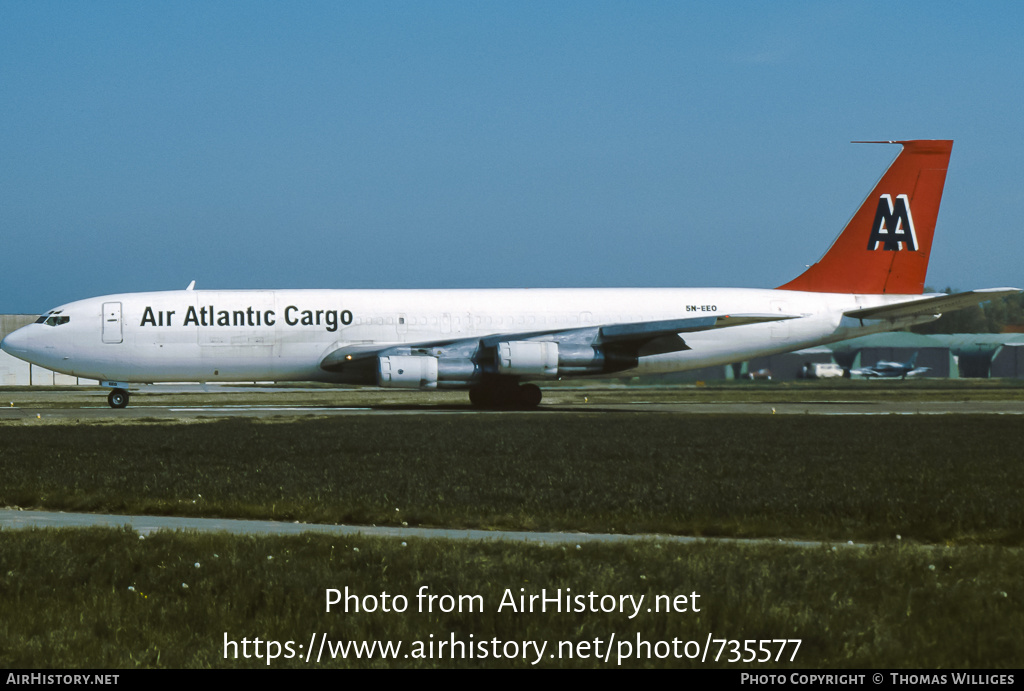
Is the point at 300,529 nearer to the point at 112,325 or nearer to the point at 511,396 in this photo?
the point at 511,396

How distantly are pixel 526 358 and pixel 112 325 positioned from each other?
14308 mm

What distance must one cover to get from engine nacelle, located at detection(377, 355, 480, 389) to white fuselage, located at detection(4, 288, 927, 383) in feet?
5.09

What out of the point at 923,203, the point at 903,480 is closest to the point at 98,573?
the point at 903,480

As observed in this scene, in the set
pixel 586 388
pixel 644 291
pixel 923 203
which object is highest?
pixel 923 203

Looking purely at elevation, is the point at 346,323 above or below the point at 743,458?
above

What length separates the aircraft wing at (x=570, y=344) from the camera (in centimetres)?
3534

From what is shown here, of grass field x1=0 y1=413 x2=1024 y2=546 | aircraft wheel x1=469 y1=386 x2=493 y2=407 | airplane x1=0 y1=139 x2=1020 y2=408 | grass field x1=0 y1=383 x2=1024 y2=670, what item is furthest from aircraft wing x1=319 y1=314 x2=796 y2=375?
grass field x1=0 y1=383 x2=1024 y2=670

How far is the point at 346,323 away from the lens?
3572 cm

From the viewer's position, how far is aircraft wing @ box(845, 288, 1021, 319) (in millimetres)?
34031

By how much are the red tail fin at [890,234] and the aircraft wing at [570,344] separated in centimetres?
548

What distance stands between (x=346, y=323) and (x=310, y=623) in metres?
29.1

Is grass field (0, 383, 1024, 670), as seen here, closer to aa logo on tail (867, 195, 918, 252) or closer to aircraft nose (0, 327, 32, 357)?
aircraft nose (0, 327, 32, 357)

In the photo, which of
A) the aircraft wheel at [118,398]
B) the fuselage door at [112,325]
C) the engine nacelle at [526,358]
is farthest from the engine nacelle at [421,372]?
the aircraft wheel at [118,398]

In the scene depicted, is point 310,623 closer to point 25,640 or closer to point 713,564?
point 25,640
